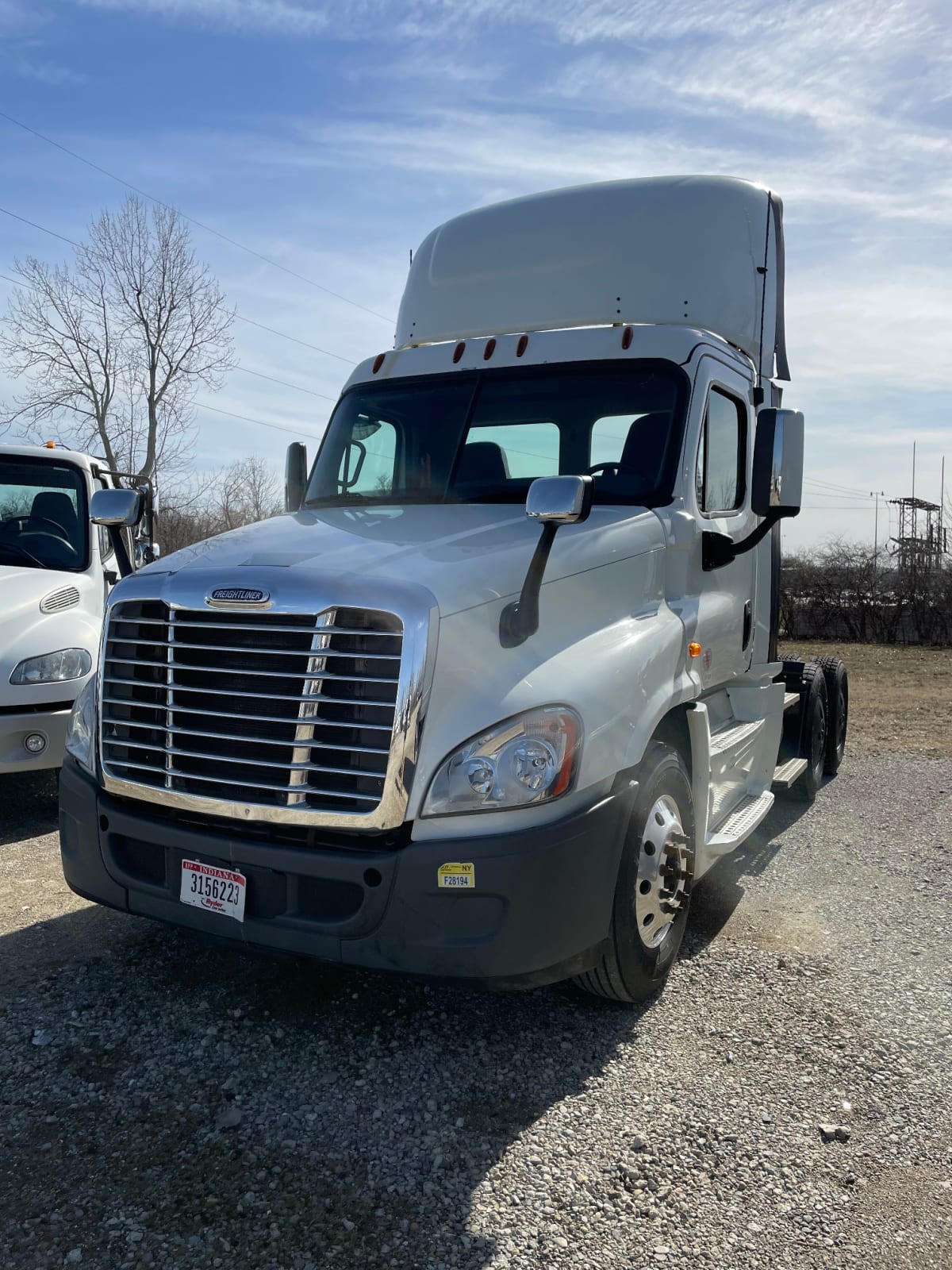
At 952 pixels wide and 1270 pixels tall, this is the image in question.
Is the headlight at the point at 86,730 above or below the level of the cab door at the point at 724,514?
below

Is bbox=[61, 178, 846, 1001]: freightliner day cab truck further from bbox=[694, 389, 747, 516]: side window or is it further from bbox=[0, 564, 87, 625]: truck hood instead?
bbox=[0, 564, 87, 625]: truck hood

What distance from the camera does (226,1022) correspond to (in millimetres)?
3740

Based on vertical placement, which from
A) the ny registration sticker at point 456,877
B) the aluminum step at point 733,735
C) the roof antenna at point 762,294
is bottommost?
the ny registration sticker at point 456,877

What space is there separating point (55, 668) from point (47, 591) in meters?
0.66

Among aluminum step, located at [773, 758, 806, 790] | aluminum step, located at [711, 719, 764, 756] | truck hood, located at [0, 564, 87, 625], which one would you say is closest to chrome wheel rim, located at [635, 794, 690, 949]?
aluminum step, located at [711, 719, 764, 756]

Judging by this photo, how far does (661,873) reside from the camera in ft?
12.6

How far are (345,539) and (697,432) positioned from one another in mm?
1832

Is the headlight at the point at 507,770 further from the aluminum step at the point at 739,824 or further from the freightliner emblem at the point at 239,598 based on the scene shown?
the aluminum step at the point at 739,824

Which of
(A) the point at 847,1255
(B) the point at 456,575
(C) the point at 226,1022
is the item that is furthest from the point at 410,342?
(A) the point at 847,1255

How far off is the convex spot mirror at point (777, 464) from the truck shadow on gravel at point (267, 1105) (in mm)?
2354

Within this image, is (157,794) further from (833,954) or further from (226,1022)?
(833,954)

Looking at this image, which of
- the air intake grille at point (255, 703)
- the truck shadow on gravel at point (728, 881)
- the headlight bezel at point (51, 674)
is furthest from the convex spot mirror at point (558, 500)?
the headlight bezel at point (51, 674)

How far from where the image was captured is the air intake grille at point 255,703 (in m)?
3.12

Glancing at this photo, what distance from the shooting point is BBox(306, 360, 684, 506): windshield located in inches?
176
